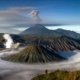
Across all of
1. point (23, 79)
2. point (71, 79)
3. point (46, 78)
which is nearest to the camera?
point (71, 79)

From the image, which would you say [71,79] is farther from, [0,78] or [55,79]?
[0,78]

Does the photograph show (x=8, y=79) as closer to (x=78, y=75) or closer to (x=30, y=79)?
(x=30, y=79)

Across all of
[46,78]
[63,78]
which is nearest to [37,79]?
[46,78]

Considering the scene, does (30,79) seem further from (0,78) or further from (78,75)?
(78,75)

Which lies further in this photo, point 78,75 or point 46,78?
point 46,78

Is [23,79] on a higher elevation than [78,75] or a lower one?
lower

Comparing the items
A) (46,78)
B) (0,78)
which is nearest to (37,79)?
(46,78)

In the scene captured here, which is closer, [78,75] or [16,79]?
[78,75]

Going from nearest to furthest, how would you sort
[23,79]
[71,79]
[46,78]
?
[71,79]
[46,78]
[23,79]

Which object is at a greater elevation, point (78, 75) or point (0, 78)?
point (78, 75)
